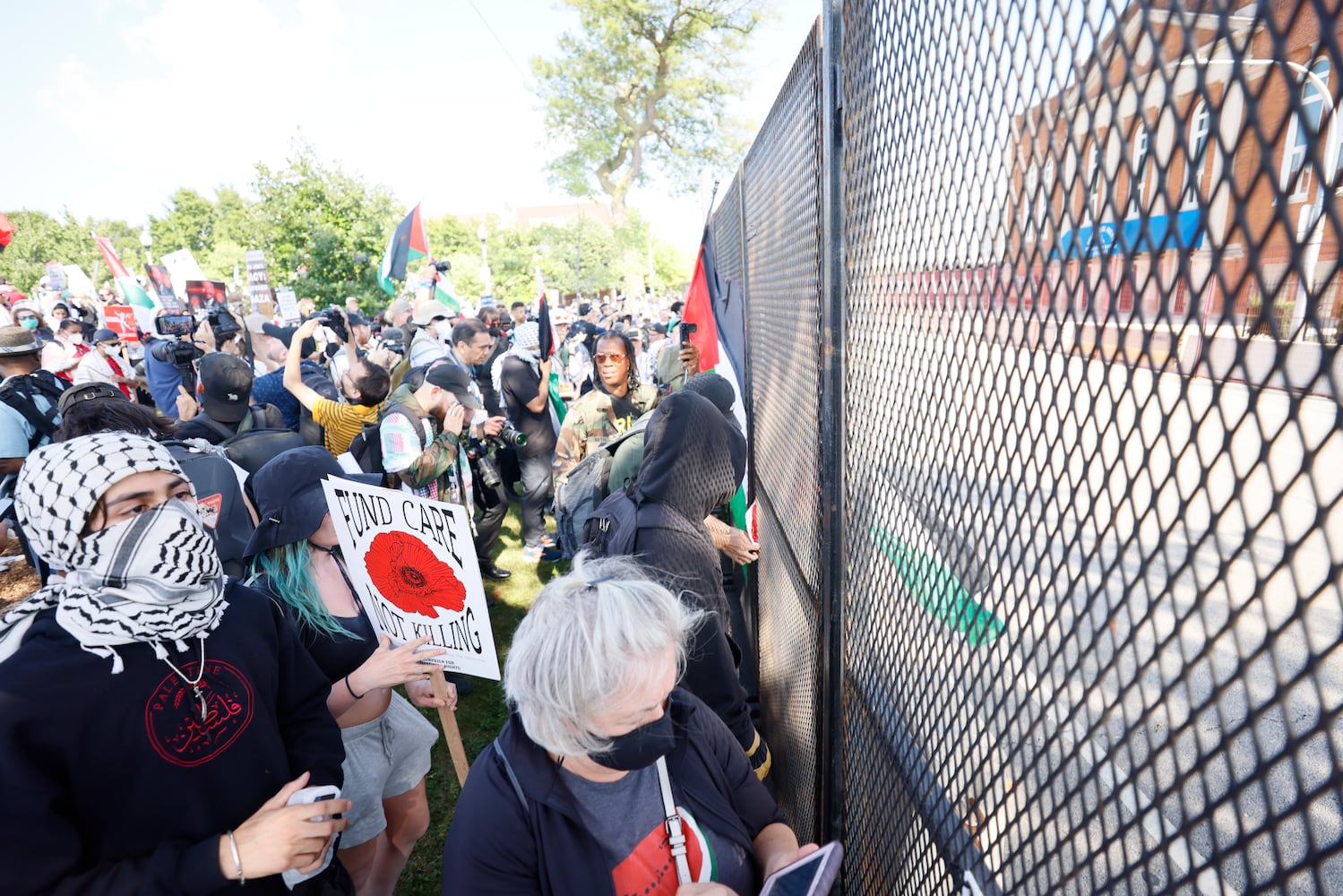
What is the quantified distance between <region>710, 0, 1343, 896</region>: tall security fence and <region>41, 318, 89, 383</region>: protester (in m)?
9.17

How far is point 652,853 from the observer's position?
4.95ft

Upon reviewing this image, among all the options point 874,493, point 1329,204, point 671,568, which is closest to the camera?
point 1329,204

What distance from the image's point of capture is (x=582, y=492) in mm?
3738

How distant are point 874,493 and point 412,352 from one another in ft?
19.5

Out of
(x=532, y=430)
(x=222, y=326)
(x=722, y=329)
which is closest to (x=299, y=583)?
(x=722, y=329)

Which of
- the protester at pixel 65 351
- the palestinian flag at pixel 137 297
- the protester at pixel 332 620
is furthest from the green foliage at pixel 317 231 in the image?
the protester at pixel 332 620

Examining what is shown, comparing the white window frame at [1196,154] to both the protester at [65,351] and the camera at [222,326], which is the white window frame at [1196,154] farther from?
the protester at [65,351]

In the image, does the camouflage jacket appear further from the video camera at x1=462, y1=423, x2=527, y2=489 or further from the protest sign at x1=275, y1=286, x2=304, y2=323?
the protest sign at x1=275, y1=286, x2=304, y2=323

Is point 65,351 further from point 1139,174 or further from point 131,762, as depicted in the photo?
point 1139,174

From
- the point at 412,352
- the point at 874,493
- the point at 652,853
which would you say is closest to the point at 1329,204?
the point at 874,493

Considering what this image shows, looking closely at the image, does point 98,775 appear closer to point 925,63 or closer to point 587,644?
point 587,644

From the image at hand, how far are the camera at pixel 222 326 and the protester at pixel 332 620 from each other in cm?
488

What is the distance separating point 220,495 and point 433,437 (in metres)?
1.17

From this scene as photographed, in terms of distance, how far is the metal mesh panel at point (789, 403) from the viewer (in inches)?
82.1
